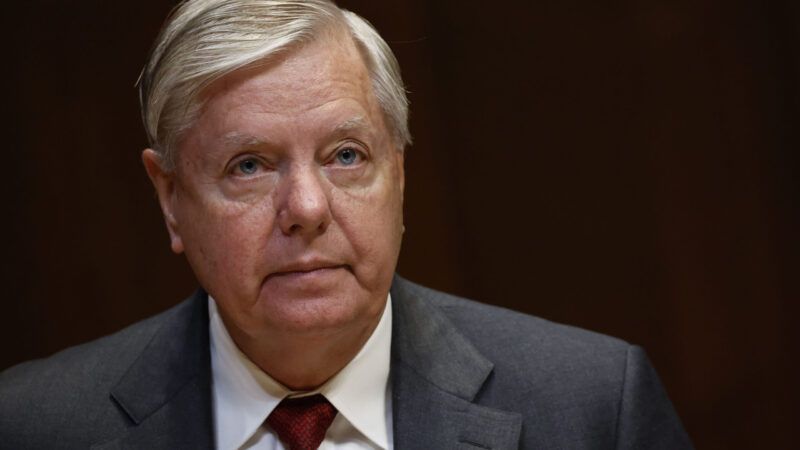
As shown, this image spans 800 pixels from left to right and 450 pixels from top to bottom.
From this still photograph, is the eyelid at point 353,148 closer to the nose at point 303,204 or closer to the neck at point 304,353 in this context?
the nose at point 303,204

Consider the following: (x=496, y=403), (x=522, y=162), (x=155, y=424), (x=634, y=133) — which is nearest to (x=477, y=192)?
(x=522, y=162)

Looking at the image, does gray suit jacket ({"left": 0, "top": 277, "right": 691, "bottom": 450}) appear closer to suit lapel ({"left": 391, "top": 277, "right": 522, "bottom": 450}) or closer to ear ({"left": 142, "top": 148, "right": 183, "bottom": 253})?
suit lapel ({"left": 391, "top": 277, "right": 522, "bottom": 450})

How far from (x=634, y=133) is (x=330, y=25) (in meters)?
0.99

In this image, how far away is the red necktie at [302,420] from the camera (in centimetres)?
260

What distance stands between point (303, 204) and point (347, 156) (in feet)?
0.53

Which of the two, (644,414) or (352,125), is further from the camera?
(644,414)

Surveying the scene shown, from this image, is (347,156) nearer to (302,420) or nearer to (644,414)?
(302,420)

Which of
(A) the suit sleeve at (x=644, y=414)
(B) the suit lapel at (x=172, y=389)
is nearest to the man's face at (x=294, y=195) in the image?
(B) the suit lapel at (x=172, y=389)

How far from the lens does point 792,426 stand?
324cm

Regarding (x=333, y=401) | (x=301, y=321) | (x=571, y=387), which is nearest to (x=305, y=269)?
(x=301, y=321)

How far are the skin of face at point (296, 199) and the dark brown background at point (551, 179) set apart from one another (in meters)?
0.80

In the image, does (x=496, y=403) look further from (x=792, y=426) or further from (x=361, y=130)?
(x=792, y=426)

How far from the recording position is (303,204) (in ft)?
8.04

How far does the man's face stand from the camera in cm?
249
